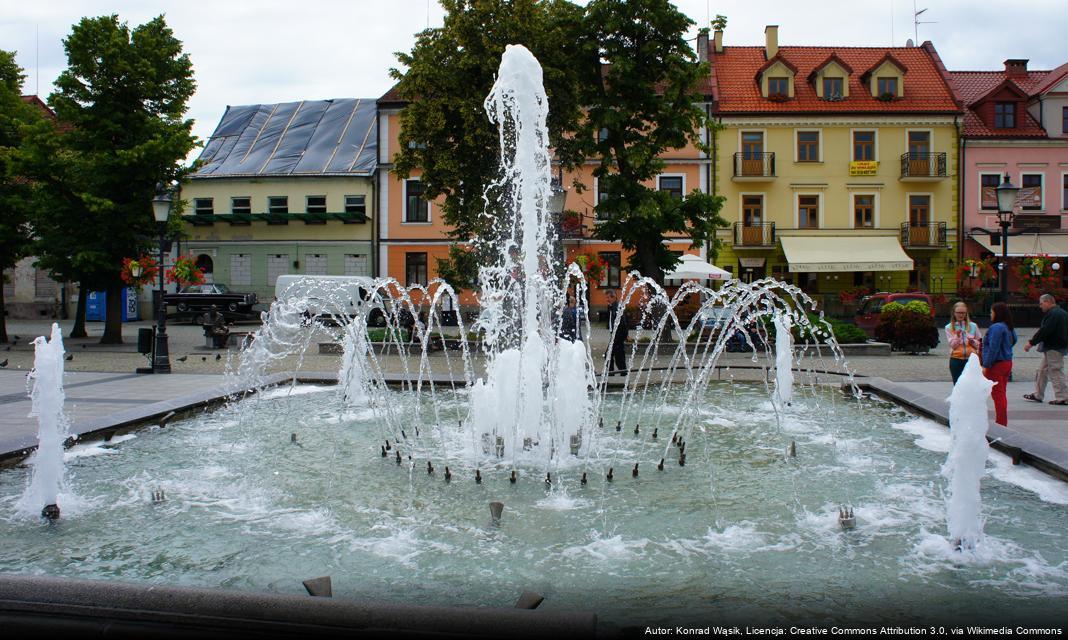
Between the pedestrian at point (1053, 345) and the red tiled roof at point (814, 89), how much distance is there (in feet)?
94.4

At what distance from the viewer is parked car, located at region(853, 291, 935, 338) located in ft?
89.5

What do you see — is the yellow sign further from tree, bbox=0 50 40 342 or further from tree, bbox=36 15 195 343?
tree, bbox=0 50 40 342

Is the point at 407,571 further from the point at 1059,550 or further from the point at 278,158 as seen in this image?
the point at 278,158

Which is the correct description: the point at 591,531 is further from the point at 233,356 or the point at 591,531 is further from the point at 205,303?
the point at 205,303

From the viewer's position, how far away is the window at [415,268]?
4109cm

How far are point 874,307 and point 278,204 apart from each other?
29288mm

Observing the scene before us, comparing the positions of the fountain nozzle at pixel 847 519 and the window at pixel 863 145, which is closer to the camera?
the fountain nozzle at pixel 847 519

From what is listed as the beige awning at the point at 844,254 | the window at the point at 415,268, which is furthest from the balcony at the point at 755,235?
the window at the point at 415,268

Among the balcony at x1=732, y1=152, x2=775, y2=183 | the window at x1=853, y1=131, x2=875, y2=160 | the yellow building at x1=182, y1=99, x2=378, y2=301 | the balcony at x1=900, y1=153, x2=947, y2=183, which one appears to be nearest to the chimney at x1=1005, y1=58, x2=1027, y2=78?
the balcony at x1=900, y1=153, x2=947, y2=183

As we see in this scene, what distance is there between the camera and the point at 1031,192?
37969mm

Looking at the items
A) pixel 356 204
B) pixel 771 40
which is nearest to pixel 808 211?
pixel 771 40

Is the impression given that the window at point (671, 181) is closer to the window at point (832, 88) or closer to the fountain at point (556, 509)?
the window at point (832, 88)

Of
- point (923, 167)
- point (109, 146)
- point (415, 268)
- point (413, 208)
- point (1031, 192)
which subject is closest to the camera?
point (109, 146)

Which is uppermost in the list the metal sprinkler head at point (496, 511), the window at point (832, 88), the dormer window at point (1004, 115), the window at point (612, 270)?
the window at point (832, 88)
